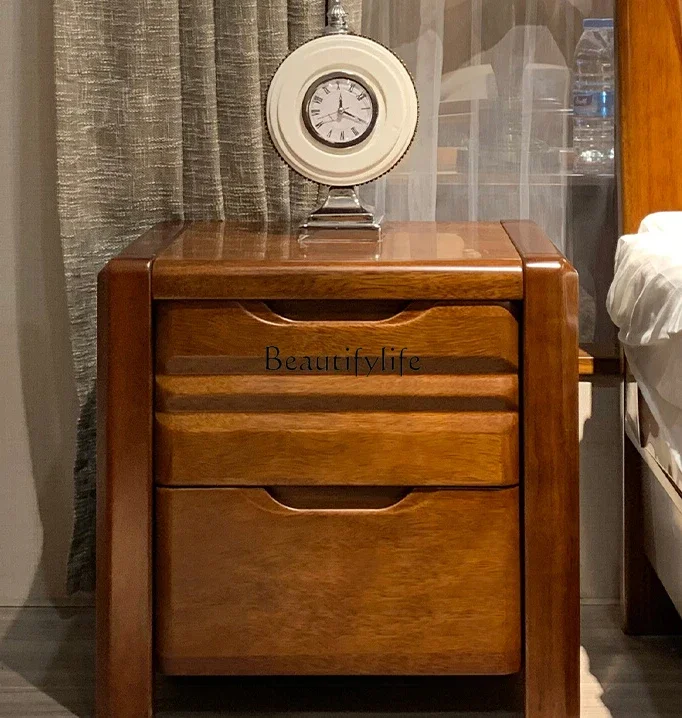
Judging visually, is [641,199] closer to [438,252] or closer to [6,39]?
[438,252]

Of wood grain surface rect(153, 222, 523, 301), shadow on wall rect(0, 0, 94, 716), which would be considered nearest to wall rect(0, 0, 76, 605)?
shadow on wall rect(0, 0, 94, 716)

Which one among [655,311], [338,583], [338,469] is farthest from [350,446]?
[655,311]

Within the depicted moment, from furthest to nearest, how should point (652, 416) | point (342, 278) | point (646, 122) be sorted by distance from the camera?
point (646, 122) < point (652, 416) < point (342, 278)

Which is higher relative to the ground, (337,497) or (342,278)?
(342,278)

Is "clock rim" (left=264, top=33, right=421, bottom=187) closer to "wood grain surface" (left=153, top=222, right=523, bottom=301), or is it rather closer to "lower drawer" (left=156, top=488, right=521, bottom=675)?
"wood grain surface" (left=153, top=222, right=523, bottom=301)

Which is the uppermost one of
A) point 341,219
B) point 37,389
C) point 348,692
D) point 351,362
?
point 341,219

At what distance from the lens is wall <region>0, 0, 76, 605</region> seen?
152 centimetres

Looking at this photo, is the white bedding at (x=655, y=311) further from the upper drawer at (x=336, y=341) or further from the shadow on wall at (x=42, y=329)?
the shadow on wall at (x=42, y=329)

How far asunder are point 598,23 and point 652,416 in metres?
0.60

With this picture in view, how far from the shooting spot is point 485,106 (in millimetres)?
1564

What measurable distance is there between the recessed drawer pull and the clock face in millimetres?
433

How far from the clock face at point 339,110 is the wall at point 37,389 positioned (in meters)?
0.45

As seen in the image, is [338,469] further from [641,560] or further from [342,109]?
[641,560]

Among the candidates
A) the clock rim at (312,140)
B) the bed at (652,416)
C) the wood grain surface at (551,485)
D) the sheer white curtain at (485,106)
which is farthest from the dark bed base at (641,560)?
the clock rim at (312,140)
